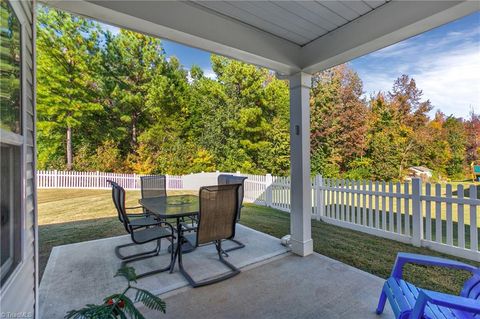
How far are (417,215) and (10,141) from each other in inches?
190

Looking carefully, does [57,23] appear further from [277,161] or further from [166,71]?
[277,161]

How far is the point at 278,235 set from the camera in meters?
4.40

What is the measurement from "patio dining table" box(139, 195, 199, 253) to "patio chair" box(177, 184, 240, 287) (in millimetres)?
285

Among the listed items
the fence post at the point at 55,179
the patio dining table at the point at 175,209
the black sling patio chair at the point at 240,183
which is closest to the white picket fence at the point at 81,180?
the fence post at the point at 55,179

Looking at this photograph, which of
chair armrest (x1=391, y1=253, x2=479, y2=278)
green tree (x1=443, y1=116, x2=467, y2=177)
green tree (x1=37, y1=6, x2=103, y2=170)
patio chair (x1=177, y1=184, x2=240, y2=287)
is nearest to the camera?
chair armrest (x1=391, y1=253, x2=479, y2=278)

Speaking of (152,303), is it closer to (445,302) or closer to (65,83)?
(445,302)

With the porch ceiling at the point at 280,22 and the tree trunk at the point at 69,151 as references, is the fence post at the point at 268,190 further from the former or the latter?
the tree trunk at the point at 69,151

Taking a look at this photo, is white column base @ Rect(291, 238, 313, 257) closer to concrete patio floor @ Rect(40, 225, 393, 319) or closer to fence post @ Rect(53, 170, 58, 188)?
concrete patio floor @ Rect(40, 225, 393, 319)

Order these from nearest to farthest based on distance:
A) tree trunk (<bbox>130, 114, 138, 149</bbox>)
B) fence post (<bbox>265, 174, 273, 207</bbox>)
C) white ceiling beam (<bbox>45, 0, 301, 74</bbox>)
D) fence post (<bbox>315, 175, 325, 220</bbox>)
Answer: white ceiling beam (<bbox>45, 0, 301, 74</bbox>)
fence post (<bbox>315, 175, 325, 220</bbox>)
fence post (<bbox>265, 174, 273, 207</bbox>)
tree trunk (<bbox>130, 114, 138, 149</bbox>)

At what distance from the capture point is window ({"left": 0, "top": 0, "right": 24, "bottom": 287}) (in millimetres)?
1258

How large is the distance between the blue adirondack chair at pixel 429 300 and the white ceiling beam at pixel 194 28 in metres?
2.56

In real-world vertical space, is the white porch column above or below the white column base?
above

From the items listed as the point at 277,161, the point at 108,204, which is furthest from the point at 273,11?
the point at 277,161

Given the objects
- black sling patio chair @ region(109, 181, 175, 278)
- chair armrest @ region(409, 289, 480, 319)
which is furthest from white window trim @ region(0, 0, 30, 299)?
chair armrest @ region(409, 289, 480, 319)
